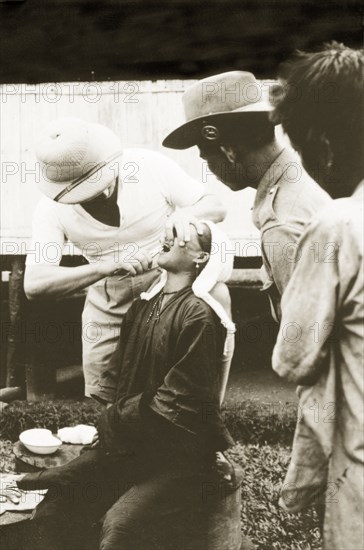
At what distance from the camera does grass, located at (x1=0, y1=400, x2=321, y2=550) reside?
3898 mm

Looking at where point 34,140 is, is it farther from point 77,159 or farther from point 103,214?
point 103,214

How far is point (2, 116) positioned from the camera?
412 centimetres

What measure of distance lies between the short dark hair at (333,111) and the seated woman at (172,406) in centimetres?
70

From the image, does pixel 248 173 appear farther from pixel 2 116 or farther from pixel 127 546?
pixel 127 546

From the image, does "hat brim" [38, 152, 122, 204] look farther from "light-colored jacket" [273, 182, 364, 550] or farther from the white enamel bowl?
the white enamel bowl

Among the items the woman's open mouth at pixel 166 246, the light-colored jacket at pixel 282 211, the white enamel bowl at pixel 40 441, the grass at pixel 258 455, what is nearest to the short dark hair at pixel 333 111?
the light-colored jacket at pixel 282 211

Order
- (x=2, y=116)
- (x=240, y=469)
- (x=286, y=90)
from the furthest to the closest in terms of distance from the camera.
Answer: (x=2, y=116) < (x=240, y=469) < (x=286, y=90)

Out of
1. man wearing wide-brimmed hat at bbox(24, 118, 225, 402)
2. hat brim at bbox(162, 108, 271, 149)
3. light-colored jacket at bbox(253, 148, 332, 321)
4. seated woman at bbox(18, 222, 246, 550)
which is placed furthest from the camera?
man wearing wide-brimmed hat at bbox(24, 118, 225, 402)

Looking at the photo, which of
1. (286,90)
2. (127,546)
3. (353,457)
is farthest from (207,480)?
(286,90)

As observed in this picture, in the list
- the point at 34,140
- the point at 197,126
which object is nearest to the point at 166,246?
the point at 197,126

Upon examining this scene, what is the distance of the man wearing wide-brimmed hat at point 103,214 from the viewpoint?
375 cm

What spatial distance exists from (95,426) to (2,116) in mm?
1632

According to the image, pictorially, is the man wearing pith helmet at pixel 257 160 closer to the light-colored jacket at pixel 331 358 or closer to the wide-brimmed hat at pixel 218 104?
the wide-brimmed hat at pixel 218 104

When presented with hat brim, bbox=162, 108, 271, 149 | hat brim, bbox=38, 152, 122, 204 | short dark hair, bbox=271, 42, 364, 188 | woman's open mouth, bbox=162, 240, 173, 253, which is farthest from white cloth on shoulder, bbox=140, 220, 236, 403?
short dark hair, bbox=271, 42, 364, 188
